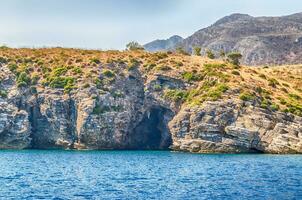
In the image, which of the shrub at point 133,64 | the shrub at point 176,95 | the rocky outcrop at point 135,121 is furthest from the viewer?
the shrub at point 133,64

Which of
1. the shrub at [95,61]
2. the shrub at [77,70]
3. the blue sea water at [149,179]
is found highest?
the shrub at [95,61]

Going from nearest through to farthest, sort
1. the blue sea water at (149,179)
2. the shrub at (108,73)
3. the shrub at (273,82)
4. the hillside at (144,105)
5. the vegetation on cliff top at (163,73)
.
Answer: the blue sea water at (149,179)
the hillside at (144,105)
the vegetation on cliff top at (163,73)
the shrub at (108,73)
the shrub at (273,82)

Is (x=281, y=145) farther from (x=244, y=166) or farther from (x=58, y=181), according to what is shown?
(x=58, y=181)

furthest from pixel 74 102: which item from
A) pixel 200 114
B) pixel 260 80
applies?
pixel 260 80

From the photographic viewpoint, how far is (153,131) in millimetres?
141375

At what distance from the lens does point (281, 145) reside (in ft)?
378

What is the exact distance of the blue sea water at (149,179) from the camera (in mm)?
52250

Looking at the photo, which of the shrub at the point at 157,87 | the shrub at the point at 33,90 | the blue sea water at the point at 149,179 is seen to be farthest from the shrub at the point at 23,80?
the blue sea water at the point at 149,179

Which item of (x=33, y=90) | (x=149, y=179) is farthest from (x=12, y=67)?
Answer: (x=149, y=179)

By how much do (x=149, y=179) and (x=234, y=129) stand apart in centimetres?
5848

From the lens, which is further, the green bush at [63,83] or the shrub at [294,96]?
the green bush at [63,83]

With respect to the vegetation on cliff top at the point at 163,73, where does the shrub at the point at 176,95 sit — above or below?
below

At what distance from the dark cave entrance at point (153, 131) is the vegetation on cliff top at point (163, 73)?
5667 millimetres

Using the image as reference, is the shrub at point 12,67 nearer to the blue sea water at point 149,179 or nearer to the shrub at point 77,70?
the shrub at point 77,70
